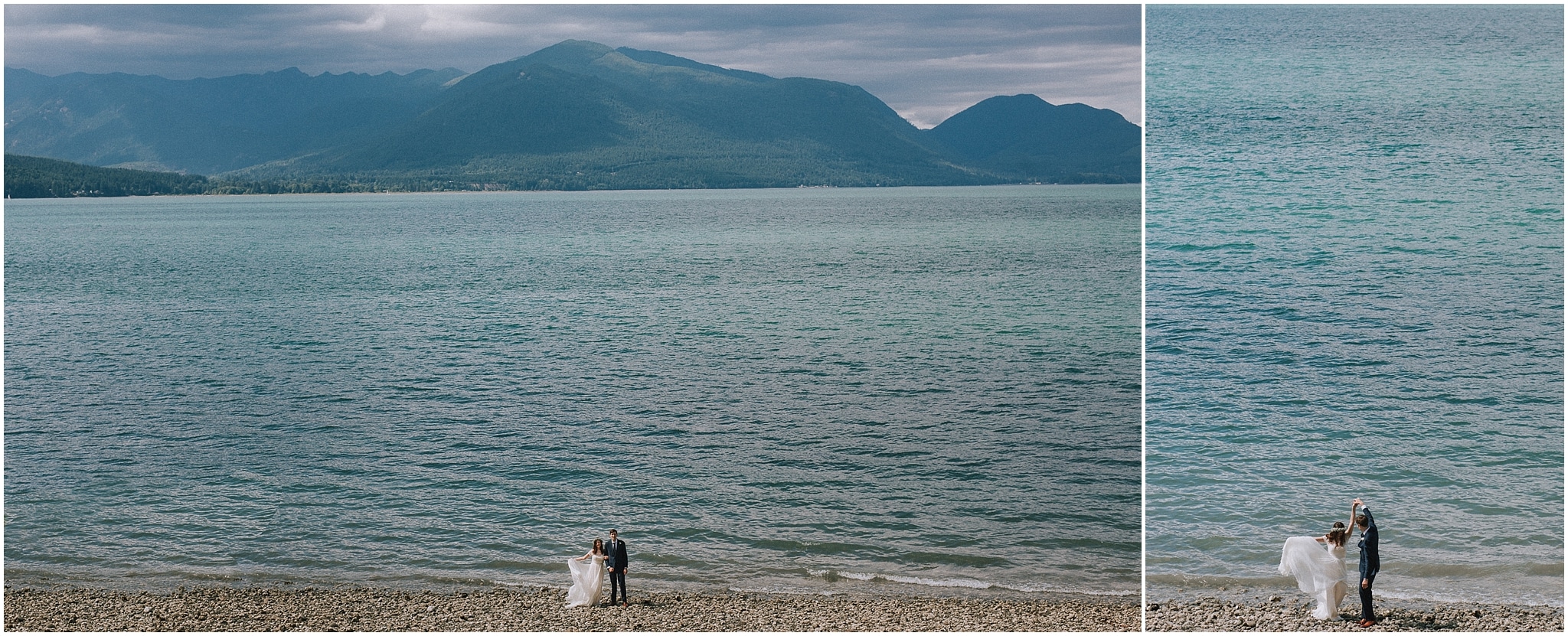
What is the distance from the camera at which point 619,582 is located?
10.6 m

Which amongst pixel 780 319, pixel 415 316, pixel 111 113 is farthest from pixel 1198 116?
pixel 111 113

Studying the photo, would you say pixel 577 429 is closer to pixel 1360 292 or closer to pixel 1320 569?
pixel 1320 569

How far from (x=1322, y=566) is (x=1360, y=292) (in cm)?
2391

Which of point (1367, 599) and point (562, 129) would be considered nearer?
point (1367, 599)

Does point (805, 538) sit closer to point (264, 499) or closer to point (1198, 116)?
point (264, 499)

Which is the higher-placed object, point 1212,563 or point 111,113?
point 111,113

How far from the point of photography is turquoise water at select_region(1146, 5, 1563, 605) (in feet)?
42.3

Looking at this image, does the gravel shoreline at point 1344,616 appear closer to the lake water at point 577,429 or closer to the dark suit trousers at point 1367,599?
the dark suit trousers at point 1367,599

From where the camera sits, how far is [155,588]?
11.1m

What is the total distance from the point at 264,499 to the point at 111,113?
61579 mm

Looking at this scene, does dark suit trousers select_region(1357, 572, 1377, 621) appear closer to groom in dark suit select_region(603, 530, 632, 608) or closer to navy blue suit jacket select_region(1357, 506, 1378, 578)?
navy blue suit jacket select_region(1357, 506, 1378, 578)

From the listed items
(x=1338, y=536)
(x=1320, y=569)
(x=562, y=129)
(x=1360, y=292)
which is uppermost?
(x=562, y=129)

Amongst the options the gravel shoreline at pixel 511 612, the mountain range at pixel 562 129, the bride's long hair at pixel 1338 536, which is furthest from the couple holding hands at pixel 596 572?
the mountain range at pixel 562 129

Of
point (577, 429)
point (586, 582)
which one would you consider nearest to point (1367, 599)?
point (586, 582)
